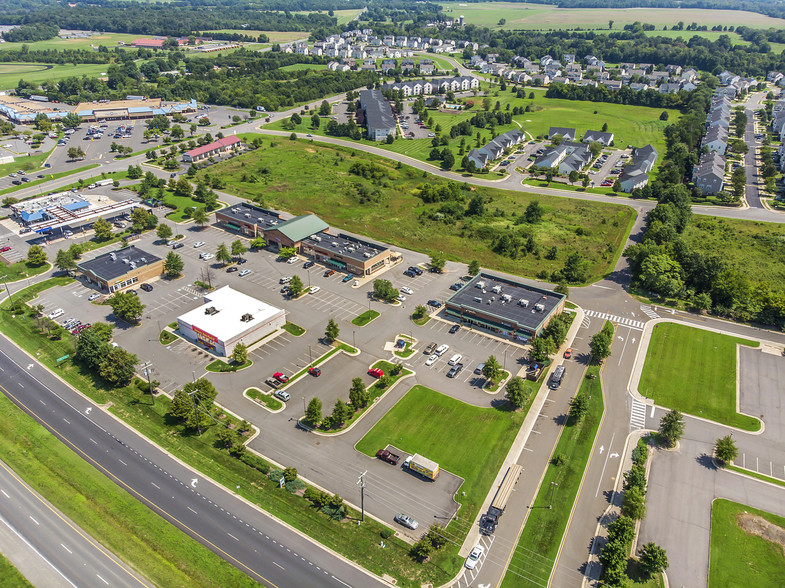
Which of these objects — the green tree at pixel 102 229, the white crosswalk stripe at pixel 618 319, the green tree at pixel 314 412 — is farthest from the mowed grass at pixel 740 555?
the green tree at pixel 102 229

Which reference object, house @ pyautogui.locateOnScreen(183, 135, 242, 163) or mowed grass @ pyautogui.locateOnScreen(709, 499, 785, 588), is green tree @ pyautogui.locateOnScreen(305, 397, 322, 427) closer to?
mowed grass @ pyautogui.locateOnScreen(709, 499, 785, 588)

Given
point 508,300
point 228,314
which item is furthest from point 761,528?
Answer: point 228,314

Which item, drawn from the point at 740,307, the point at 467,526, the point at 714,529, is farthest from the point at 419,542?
the point at 740,307

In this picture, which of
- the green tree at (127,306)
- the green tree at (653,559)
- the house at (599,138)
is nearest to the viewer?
the green tree at (653,559)

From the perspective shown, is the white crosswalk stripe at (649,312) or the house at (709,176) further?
the house at (709,176)

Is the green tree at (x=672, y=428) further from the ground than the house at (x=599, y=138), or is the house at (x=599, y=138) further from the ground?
the house at (x=599, y=138)

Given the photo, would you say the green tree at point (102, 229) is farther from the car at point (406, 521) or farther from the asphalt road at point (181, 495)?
the car at point (406, 521)

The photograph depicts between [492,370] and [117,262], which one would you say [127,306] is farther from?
[492,370]
